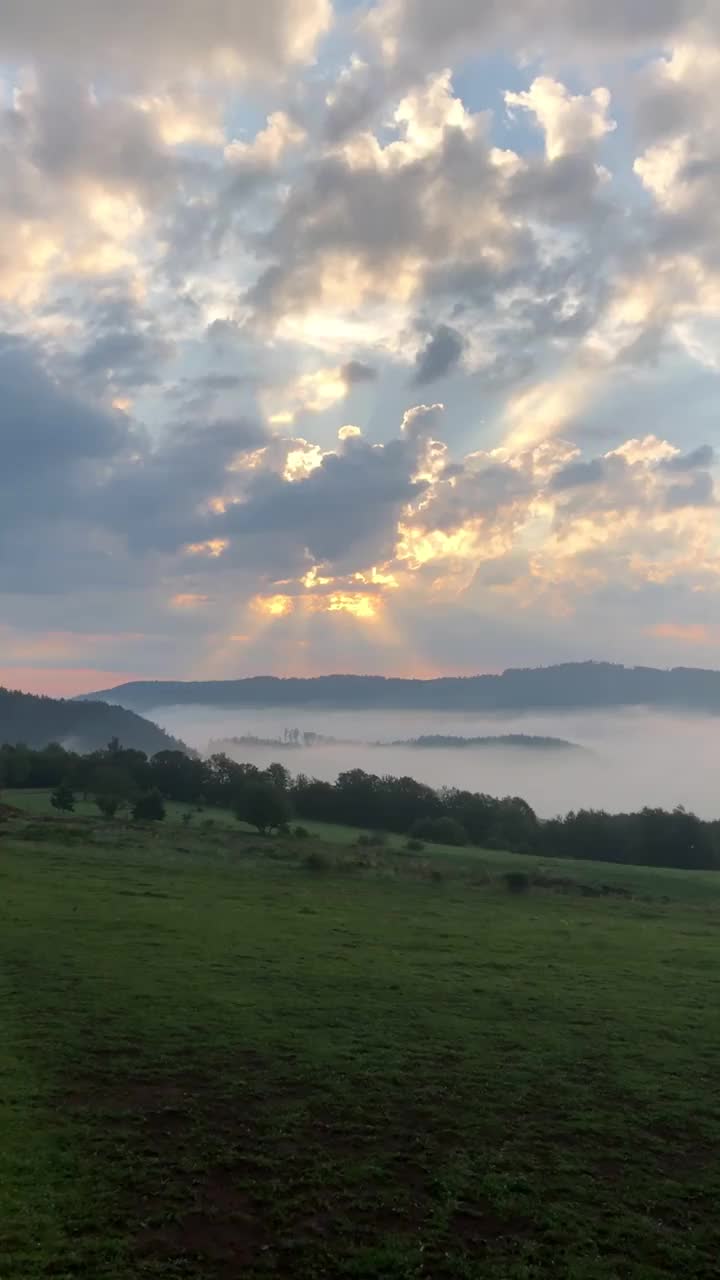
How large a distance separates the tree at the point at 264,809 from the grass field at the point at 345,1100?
44.9m

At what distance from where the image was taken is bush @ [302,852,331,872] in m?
53.5

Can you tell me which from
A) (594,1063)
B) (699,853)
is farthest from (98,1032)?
(699,853)

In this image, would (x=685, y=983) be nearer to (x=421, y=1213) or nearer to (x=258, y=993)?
(x=258, y=993)

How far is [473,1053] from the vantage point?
754 inches

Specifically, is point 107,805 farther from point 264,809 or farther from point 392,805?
point 392,805

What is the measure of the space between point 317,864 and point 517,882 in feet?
41.6

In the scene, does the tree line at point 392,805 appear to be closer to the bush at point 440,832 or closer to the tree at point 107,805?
the bush at point 440,832

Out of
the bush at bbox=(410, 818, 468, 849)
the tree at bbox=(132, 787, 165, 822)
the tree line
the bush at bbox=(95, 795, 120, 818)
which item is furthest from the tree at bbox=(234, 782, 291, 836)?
the bush at bbox=(410, 818, 468, 849)

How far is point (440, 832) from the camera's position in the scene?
94625 millimetres

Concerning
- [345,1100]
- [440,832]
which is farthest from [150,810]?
[345,1100]

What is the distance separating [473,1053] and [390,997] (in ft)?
14.9

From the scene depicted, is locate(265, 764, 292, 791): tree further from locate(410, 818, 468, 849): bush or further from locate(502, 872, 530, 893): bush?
locate(502, 872, 530, 893): bush

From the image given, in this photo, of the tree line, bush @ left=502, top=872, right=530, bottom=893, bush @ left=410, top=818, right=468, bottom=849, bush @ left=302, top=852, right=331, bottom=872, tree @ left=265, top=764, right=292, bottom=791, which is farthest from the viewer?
tree @ left=265, top=764, right=292, bottom=791

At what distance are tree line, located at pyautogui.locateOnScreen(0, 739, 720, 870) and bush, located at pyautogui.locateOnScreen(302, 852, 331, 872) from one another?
2849 cm
